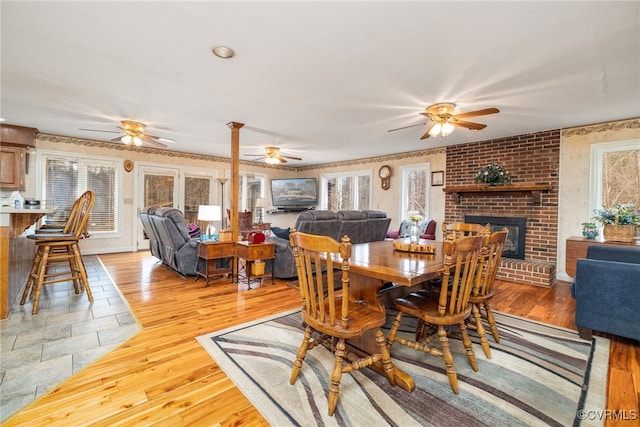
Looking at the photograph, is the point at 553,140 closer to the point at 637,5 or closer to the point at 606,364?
the point at 637,5

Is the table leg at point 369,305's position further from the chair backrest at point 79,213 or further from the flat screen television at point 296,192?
the flat screen television at point 296,192

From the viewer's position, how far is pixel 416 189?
6.55m

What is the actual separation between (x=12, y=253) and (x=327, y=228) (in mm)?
3365

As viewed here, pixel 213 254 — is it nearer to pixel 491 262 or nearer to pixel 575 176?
pixel 491 262

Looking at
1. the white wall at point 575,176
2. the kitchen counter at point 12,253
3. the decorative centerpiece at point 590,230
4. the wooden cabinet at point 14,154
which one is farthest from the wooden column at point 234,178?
the white wall at point 575,176

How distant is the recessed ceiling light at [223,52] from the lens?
2262mm

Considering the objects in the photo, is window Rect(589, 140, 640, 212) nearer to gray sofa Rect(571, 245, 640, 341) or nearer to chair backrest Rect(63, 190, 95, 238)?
gray sofa Rect(571, 245, 640, 341)

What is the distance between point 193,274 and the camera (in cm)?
434

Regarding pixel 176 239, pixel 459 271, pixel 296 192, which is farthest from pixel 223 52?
pixel 296 192

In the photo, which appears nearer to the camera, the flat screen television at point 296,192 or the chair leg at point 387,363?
the chair leg at point 387,363

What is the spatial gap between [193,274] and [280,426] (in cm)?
337

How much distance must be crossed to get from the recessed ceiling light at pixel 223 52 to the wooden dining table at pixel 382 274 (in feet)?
6.24

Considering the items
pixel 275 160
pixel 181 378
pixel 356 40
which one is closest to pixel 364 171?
pixel 275 160

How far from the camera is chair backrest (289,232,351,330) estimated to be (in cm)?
147
